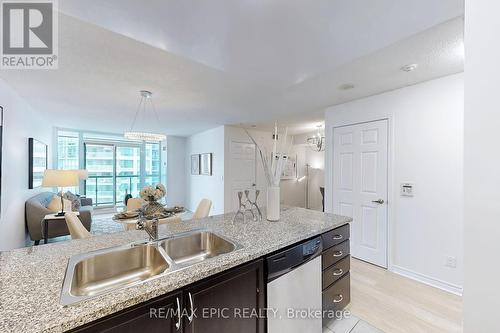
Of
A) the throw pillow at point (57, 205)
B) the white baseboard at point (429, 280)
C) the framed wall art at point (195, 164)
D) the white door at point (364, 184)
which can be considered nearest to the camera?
the white baseboard at point (429, 280)

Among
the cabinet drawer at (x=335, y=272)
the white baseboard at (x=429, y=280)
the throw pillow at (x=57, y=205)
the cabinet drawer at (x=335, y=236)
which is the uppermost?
the cabinet drawer at (x=335, y=236)

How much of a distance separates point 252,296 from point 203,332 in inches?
12.4

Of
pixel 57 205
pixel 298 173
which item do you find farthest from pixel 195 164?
pixel 57 205

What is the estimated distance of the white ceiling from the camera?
1389mm

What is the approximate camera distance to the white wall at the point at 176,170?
7.12 m

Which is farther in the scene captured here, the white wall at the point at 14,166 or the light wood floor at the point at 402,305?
the white wall at the point at 14,166

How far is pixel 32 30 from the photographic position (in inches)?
65.1

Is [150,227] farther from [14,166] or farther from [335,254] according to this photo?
[14,166]

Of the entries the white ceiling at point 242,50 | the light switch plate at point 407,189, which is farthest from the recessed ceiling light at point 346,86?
the light switch plate at point 407,189

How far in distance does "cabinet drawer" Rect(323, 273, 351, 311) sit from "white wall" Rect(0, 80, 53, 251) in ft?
12.1

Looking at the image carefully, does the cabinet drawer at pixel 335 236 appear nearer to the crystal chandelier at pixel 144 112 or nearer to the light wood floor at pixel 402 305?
the light wood floor at pixel 402 305

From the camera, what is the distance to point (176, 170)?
7.27 m

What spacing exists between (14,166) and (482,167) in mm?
4670

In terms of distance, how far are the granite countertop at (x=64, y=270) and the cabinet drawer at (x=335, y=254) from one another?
22 cm
